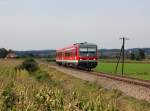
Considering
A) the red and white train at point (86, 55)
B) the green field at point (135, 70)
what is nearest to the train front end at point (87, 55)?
the red and white train at point (86, 55)

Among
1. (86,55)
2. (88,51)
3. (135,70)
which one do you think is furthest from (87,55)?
(135,70)

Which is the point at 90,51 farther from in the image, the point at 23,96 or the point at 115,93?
the point at 23,96

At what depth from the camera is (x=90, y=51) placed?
172ft

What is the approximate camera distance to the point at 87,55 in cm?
5231

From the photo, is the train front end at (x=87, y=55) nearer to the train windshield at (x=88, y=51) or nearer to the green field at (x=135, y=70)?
the train windshield at (x=88, y=51)

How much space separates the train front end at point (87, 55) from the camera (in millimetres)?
51969

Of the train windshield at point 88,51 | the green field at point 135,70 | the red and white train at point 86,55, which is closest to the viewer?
the green field at point 135,70

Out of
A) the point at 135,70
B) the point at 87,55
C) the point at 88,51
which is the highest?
the point at 88,51

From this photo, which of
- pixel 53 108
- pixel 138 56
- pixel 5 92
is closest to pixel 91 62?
pixel 5 92

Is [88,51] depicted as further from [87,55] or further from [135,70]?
[135,70]

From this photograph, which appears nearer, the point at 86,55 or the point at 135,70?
the point at 86,55

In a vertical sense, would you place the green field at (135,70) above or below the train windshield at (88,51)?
below

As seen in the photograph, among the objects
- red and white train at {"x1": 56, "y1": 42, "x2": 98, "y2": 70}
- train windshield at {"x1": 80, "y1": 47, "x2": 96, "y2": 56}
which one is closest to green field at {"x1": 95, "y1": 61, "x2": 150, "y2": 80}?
red and white train at {"x1": 56, "y1": 42, "x2": 98, "y2": 70}

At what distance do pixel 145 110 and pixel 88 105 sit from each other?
2.88m
